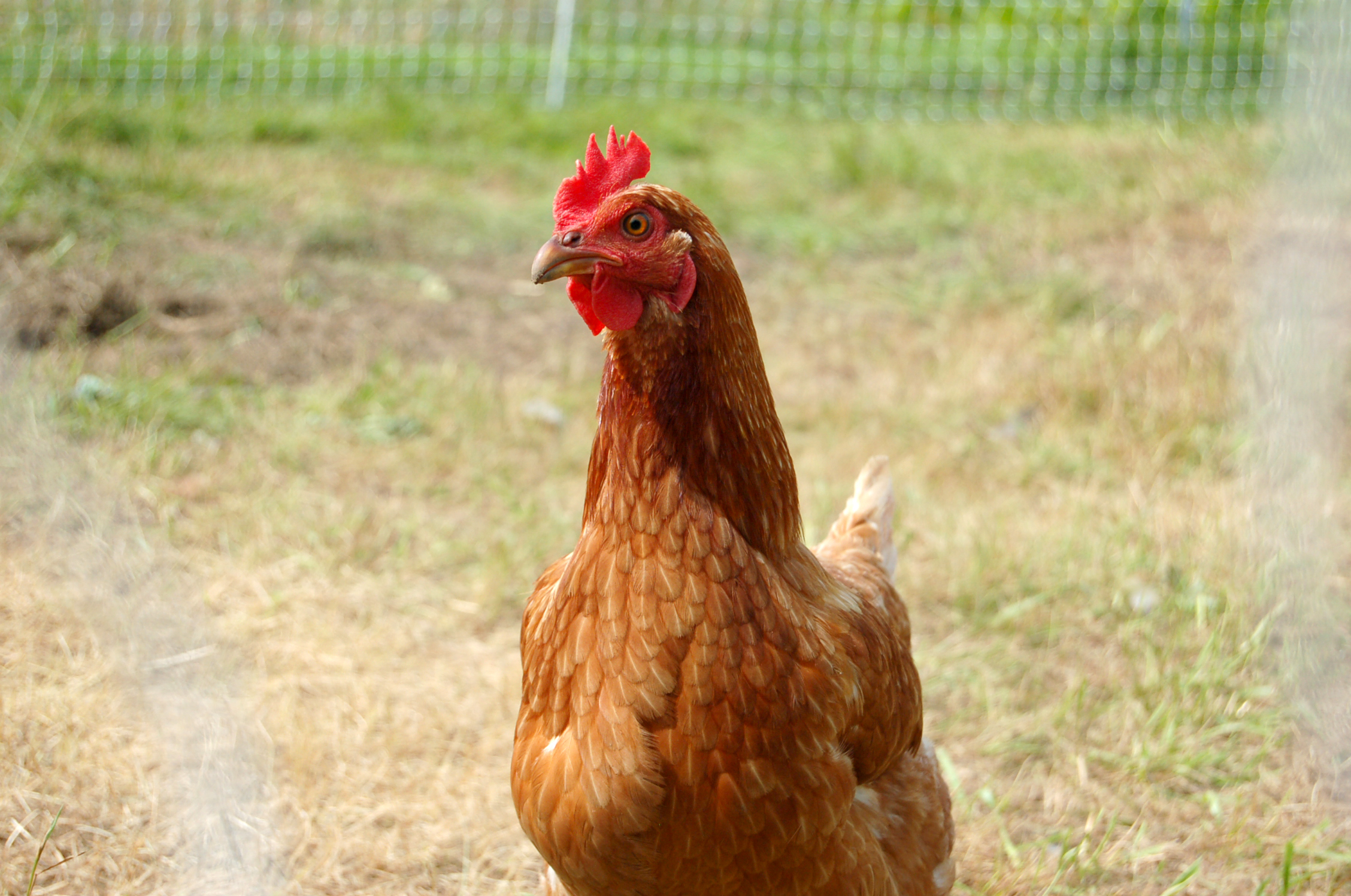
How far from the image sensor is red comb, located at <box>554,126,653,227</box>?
65.5 inches

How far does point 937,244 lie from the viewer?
6012 mm

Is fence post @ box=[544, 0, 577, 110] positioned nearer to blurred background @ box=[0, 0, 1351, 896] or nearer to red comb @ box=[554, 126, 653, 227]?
blurred background @ box=[0, 0, 1351, 896]

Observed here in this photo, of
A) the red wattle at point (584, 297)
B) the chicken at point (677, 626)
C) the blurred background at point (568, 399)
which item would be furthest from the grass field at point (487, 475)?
the red wattle at point (584, 297)

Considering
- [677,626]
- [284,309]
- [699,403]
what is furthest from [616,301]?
[284,309]

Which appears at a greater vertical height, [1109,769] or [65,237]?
[65,237]

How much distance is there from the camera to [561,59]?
7.45 meters

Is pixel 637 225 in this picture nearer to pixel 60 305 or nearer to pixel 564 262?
pixel 564 262

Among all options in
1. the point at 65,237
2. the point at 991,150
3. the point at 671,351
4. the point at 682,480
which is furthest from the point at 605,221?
the point at 991,150

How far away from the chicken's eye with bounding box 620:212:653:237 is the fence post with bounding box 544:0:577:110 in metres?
6.12

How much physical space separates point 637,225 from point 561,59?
6.37 m

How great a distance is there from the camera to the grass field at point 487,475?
2.56m

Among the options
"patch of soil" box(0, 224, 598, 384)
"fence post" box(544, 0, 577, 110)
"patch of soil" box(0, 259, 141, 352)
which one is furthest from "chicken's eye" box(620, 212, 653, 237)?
"fence post" box(544, 0, 577, 110)

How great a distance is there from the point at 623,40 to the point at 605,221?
22.1 feet

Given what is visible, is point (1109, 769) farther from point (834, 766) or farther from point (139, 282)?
point (139, 282)
